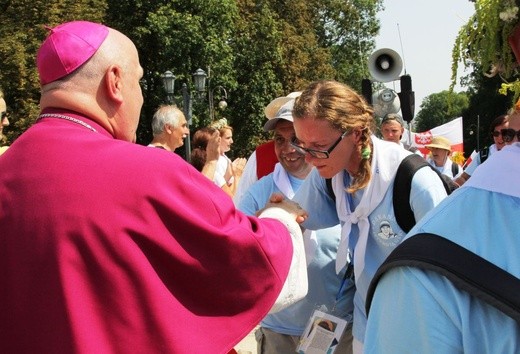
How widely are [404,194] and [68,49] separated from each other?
147 cm

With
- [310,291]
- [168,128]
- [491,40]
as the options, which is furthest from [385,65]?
[491,40]

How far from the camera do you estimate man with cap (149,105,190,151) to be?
239 inches

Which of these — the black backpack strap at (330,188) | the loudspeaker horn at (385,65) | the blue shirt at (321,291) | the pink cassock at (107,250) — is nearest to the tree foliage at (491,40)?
the pink cassock at (107,250)

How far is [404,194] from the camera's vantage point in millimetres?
3027

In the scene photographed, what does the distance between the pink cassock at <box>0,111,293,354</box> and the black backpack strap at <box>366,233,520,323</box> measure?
1.03 m

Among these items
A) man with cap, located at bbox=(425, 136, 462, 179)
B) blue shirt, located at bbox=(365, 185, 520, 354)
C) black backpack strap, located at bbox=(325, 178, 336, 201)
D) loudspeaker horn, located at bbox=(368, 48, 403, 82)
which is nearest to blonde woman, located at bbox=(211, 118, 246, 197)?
man with cap, located at bbox=(425, 136, 462, 179)

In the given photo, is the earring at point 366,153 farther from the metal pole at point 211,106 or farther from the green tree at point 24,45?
the metal pole at point 211,106

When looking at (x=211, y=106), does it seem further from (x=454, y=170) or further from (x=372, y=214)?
(x=372, y=214)

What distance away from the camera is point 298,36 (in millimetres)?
39250

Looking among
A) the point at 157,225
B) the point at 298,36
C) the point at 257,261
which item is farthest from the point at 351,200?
the point at 298,36

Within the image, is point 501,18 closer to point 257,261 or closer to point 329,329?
point 257,261

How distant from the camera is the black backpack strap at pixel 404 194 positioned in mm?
3023

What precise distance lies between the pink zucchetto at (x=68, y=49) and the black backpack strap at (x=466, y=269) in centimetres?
147

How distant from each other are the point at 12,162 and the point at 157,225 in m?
0.50
